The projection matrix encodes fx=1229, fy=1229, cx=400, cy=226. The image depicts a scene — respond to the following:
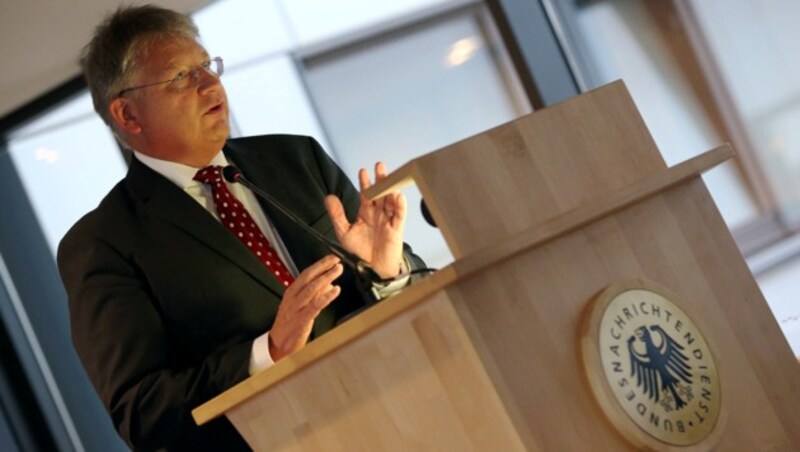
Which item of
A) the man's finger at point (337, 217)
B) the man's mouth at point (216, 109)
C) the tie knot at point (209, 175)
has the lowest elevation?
the man's finger at point (337, 217)

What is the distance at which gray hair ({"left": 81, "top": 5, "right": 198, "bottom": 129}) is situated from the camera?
2484 mm

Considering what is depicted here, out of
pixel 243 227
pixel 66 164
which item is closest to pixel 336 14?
pixel 66 164

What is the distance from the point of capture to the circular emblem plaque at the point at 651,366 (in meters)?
1.62

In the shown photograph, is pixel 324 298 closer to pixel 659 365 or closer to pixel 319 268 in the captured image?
pixel 319 268

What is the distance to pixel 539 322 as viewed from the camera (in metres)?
1.63

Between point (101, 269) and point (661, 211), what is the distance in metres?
1.08

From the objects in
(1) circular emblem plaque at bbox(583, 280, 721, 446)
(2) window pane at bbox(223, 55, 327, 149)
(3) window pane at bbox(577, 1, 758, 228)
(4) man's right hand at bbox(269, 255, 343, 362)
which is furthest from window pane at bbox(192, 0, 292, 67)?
(1) circular emblem plaque at bbox(583, 280, 721, 446)

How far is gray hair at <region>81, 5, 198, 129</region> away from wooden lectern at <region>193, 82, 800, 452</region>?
0.89 meters

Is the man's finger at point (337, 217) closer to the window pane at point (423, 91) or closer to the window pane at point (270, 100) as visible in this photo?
the window pane at point (423, 91)

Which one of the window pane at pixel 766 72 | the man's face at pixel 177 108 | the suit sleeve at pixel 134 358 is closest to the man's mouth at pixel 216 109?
the man's face at pixel 177 108

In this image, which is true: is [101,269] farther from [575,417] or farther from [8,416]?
[8,416]

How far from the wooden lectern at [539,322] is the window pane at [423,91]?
7.55 ft

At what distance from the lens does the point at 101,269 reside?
2.32 metres

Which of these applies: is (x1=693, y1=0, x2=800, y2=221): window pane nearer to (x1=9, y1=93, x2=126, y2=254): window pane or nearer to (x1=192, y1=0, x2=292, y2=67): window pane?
(x1=192, y1=0, x2=292, y2=67): window pane
